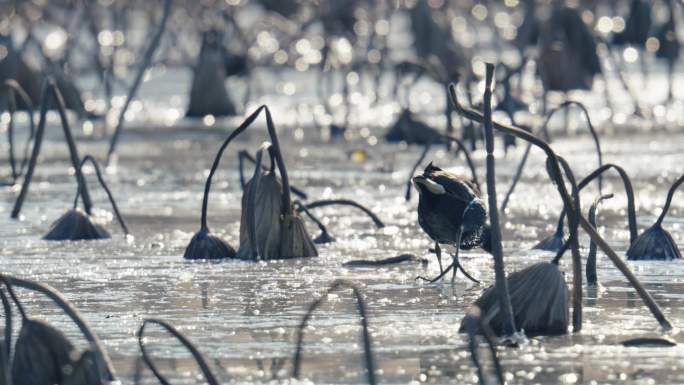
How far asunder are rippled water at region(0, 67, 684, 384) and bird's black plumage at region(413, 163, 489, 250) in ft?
0.64

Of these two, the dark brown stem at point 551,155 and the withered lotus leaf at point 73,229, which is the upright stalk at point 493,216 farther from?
the withered lotus leaf at point 73,229

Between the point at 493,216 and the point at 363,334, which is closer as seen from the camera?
the point at 363,334

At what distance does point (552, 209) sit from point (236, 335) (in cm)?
384

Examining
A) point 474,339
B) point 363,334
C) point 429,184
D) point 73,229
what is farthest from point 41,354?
point 73,229

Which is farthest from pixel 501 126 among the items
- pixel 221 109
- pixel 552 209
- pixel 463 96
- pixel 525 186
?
pixel 221 109

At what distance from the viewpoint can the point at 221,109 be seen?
16.0 meters

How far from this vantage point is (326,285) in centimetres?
→ 618

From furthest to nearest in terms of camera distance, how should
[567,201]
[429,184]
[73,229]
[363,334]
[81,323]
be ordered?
[73,229] → [429,184] → [567,201] → [363,334] → [81,323]

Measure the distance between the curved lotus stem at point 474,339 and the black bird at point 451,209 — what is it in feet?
2.58

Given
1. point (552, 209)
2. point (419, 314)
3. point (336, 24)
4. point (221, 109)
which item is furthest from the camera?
point (336, 24)

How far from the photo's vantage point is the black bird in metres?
5.85

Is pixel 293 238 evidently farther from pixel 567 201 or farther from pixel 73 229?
pixel 567 201

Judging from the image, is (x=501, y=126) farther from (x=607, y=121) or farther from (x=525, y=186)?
(x=607, y=121)

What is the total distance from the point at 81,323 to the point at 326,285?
216 centimetres
